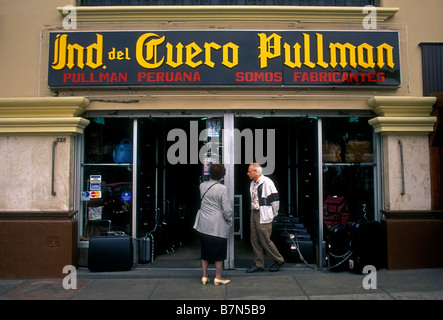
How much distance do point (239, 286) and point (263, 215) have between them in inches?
49.9

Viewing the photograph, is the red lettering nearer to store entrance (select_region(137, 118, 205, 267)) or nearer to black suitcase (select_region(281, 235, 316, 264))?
store entrance (select_region(137, 118, 205, 267))

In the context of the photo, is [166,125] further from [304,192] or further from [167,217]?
[304,192]

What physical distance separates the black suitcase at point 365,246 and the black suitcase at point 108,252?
3.85m

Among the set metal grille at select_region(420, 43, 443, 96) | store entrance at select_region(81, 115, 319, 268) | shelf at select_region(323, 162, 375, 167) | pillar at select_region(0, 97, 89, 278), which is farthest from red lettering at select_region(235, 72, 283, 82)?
pillar at select_region(0, 97, 89, 278)

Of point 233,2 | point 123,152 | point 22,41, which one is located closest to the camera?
point 22,41

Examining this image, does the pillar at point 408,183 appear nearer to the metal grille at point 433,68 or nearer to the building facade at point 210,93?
the building facade at point 210,93

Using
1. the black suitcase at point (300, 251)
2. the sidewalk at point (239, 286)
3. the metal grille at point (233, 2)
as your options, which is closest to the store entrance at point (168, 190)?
the sidewalk at point (239, 286)

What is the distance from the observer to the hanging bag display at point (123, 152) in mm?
7105

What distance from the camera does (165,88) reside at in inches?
266

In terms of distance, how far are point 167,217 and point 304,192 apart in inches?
122

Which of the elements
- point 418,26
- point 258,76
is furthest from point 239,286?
point 418,26

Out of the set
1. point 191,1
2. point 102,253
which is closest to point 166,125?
point 191,1

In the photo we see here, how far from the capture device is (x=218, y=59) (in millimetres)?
6715

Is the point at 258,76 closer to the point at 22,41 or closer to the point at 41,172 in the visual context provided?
the point at 41,172
